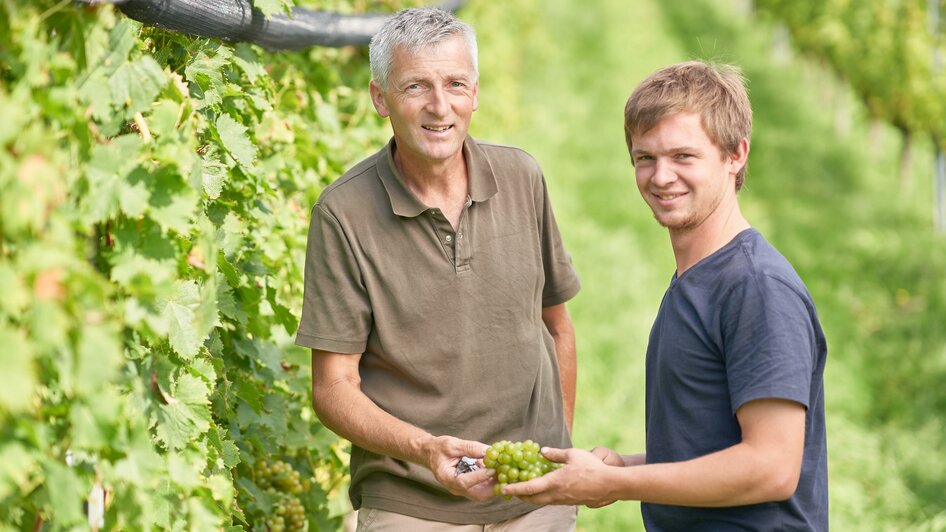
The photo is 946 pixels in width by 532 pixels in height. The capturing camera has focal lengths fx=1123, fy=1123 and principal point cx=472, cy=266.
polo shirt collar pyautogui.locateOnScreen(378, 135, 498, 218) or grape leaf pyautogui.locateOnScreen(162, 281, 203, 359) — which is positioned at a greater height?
polo shirt collar pyautogui.locateOnScreen(378, 135, 498, 218)

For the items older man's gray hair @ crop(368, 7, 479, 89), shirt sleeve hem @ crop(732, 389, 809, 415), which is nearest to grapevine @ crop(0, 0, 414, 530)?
older man's gray hair @ crop(368, 7, 479, 89)

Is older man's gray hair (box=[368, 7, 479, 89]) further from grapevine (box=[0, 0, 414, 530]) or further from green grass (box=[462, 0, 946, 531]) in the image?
green grass (box=[462, 0, 946, 531])

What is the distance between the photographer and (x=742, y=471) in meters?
2.26

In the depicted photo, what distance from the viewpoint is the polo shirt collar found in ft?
10.0

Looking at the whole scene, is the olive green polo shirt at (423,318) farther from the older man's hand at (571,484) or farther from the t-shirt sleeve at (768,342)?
the t-shirt sleeve at (768,342)

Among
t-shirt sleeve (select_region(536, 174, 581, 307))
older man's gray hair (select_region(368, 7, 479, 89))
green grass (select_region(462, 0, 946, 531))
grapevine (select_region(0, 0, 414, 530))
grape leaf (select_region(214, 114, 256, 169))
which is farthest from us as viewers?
green grass (select_region(462, 0, 946, 531))

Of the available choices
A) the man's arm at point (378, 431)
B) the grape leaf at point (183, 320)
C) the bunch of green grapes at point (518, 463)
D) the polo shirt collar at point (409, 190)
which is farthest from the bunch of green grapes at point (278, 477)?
the grape leaf at point (183, 320)

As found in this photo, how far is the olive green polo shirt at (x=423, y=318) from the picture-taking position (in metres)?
3.00

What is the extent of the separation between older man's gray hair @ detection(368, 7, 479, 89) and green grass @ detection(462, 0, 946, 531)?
2.14 ft

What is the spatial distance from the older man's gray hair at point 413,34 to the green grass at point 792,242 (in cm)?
65

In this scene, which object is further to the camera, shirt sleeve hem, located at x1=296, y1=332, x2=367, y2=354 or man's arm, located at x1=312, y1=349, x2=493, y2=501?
shirt sleeve hem, located at x1=296, y1=332, x2=367, y2=354

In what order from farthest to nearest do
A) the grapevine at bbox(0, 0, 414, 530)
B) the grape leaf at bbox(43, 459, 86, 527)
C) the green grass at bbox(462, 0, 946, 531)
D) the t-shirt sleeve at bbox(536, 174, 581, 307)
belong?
the green grass at bbox(462, 0, 946, 531)
the t-shirt sleeve at bbox(536, 174, 581, 307)
the grape leaf at bbox(43, 459, 86, 527)
the grapevine at bbox(0, 0, 414, 530)

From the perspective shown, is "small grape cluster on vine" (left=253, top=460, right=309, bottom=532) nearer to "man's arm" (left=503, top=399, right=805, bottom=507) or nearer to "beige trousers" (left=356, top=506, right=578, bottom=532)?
"beige trousers" (left=356, top=506, right=578, bottom=532)

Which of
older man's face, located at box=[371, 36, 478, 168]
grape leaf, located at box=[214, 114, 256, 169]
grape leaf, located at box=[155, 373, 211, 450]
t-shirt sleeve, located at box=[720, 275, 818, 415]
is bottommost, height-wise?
grape leaf, located at box=[155, 373, 211, 450]
